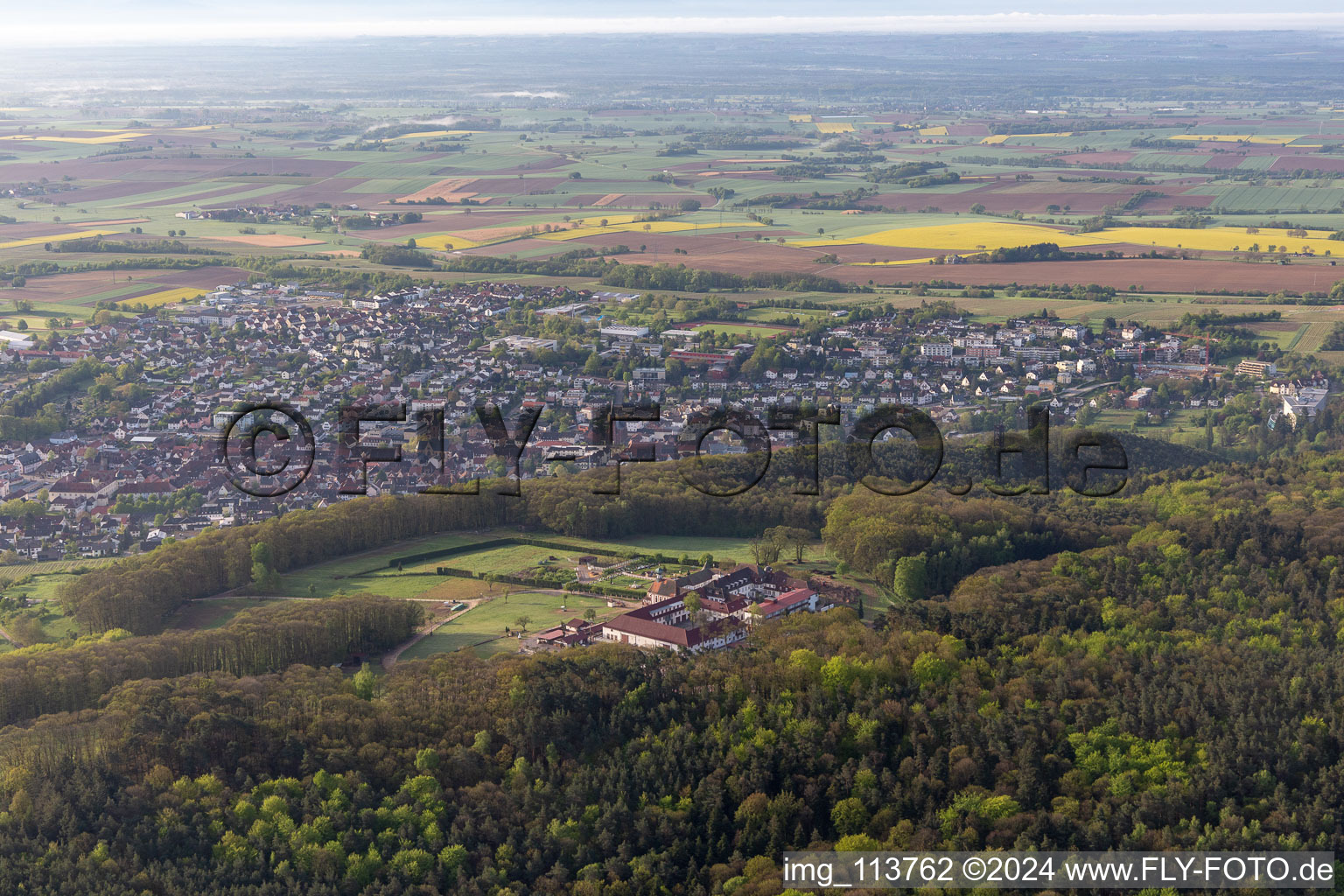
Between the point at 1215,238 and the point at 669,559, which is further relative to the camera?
the point at 1215,238

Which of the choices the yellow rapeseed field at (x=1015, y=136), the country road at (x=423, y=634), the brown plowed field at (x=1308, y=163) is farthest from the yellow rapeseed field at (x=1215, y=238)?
the country road at (x=423, y=634)

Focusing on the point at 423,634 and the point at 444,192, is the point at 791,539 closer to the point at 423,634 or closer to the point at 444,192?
the point at 423,634

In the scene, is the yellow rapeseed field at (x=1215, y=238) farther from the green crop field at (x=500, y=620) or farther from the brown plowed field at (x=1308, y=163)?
the green crop field at (x=500, y=620)

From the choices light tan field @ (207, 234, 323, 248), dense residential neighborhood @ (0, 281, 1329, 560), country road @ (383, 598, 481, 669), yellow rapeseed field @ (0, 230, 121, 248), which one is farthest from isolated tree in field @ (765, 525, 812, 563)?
yellow rapeseed field @ (0, 230, 121, 248)

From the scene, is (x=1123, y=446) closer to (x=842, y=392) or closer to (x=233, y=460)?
(x=842, y=392)

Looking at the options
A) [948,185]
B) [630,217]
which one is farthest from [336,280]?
[948,185]

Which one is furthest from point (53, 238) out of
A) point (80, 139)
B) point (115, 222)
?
point (80, 139)

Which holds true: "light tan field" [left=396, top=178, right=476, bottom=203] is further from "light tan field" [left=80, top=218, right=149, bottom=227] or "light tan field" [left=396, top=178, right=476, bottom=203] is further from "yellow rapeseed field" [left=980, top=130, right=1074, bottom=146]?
"yellow rapeseed field" [left=980, top=130, right=1074, bottom=146]
